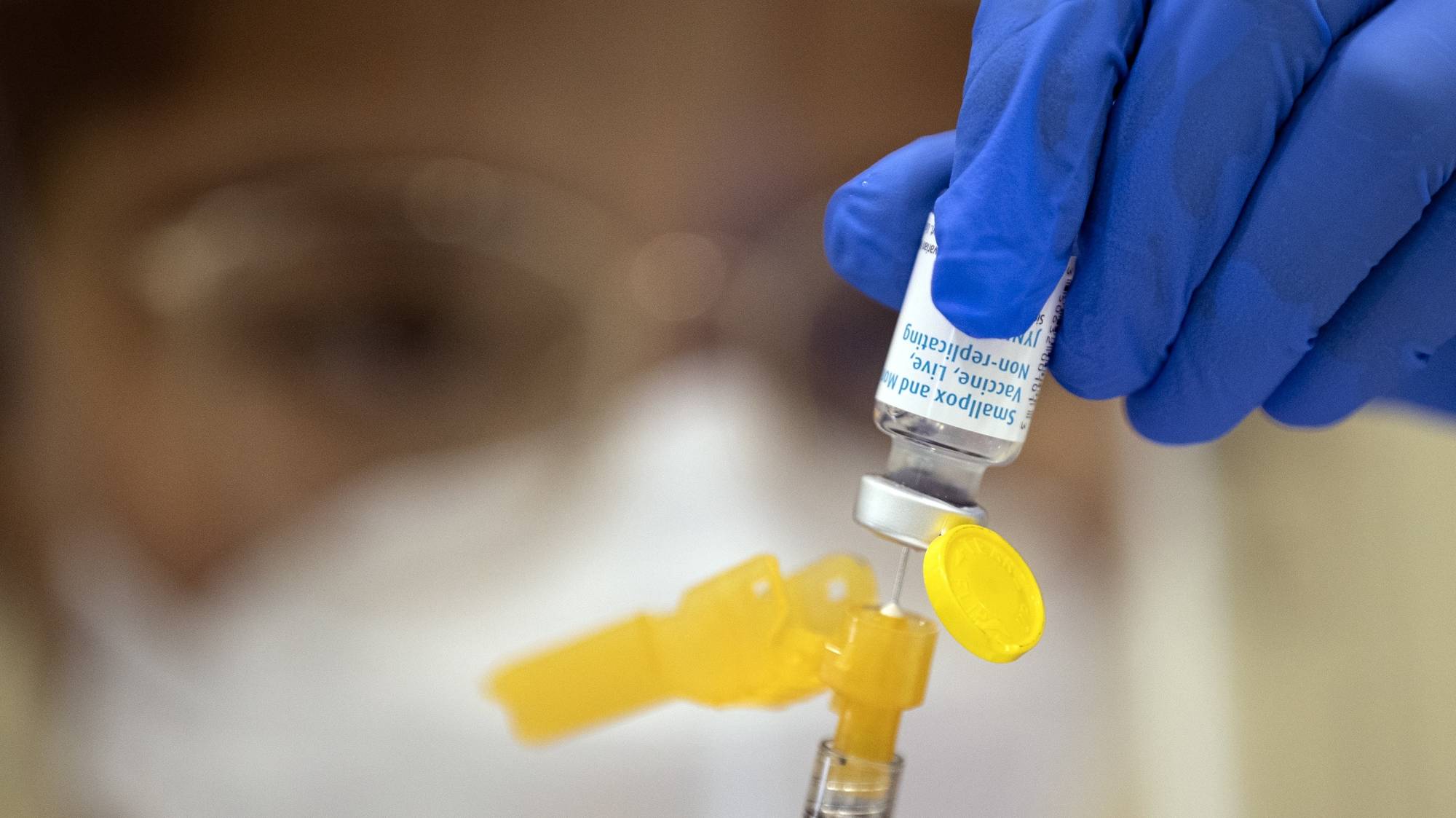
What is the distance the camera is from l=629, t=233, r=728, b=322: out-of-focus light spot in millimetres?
1723

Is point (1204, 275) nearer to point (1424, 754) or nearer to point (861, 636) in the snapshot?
point (861, 636)

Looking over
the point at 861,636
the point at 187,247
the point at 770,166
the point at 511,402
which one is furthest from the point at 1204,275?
the point at 187,247

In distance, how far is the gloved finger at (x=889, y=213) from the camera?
0.72 meters

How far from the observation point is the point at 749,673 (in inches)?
28.0

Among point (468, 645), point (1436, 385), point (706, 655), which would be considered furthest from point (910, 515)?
point (468, 645)

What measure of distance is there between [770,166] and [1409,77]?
4.00 ft

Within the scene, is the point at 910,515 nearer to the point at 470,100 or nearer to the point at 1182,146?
the point at 1182,146

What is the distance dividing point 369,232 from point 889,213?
1.15 m

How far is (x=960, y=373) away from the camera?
0.60 metres

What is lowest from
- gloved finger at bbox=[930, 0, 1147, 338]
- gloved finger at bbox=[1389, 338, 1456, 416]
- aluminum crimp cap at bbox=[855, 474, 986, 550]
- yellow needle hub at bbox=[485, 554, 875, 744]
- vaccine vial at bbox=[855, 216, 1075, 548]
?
yellow needle hub at bbox=[485, 554, 875, 744]

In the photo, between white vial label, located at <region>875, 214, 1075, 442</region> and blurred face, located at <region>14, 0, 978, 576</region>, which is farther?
blurred face, located at <region>14, 0, 978, 576</region>

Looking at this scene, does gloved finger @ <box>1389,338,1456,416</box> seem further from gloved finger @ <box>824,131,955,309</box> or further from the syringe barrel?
the syringe barrel

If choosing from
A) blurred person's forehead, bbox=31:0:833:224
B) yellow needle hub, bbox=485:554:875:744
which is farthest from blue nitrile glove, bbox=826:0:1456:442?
blurred person's forehead, bbox=31:0:833:224

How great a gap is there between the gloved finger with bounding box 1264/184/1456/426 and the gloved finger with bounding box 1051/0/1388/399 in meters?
0.13
